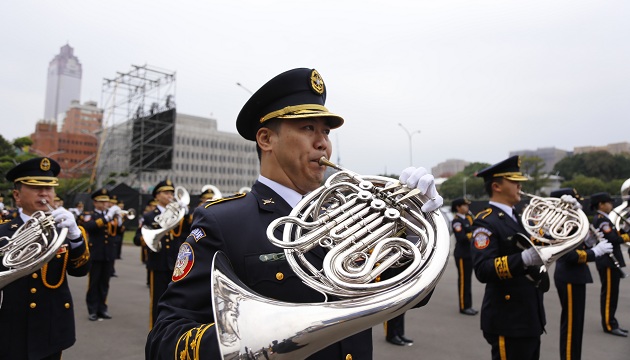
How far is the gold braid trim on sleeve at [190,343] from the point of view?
1.40 meters

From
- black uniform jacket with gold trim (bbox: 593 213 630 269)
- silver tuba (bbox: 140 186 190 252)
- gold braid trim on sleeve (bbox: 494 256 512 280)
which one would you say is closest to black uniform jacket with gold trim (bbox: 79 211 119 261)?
silver tuba (bbox: 140 186 190 252)

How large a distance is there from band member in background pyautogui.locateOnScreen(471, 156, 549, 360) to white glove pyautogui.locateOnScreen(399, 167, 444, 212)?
2039mm

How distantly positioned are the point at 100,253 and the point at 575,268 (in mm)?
8437

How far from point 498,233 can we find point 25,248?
3.99 metres

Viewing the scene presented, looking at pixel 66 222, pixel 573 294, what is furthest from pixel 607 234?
pixel 66 222

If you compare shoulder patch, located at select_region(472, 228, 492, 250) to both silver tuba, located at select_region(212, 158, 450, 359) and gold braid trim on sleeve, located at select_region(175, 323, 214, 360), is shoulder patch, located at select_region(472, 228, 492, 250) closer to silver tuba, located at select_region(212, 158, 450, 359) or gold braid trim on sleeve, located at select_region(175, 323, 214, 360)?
silver tuba, located at select_region(212, 158, 450, 359)

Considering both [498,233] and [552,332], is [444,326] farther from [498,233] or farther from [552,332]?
[498,233]

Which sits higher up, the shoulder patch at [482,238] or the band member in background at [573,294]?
the shoulder patch at [482,238]

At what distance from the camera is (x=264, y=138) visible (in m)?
2.11

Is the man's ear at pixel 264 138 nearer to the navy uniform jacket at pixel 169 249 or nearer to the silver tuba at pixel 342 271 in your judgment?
the silver tuba at pixel 342 271

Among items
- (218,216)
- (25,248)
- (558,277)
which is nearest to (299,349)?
(218,216)

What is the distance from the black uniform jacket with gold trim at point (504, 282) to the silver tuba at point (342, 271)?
2224 mm

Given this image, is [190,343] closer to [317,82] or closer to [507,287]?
[317,82]

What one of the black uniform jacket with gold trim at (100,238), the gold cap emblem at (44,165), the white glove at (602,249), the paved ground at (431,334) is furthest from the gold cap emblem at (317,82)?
the black uniform jacket with gold trim at (100,238)
